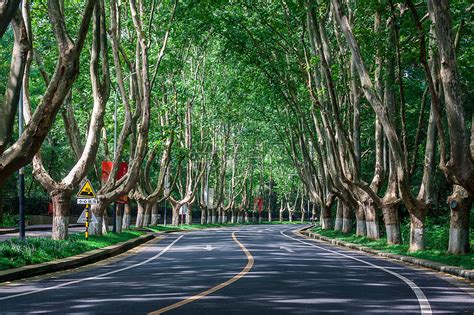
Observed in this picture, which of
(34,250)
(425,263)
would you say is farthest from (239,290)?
(425,263)

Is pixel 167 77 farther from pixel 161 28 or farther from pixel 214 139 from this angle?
pixel 214 139

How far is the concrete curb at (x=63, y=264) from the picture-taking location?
16211 mm

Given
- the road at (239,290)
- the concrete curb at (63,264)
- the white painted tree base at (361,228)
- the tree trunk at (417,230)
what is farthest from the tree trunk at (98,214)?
the white painted tree base at (361,228)

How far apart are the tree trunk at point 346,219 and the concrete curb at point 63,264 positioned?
18.0 metres

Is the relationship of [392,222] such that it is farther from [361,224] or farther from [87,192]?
[87,192]

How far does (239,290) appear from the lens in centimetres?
1322

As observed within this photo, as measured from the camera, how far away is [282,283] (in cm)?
1464

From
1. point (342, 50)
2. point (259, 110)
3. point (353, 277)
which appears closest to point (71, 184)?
point (353, 277)

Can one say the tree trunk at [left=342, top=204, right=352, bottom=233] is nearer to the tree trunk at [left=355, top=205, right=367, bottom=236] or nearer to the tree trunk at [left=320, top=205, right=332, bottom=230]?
the tree trunk at [left=355, top=205, right=367, bottom=236]

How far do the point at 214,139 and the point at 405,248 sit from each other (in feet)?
130

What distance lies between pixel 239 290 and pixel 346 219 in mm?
31721

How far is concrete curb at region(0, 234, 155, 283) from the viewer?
1621 centimetres

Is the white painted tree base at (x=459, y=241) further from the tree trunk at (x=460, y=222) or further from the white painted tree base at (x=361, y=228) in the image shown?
the white painted tree base at (x=361, y=228)

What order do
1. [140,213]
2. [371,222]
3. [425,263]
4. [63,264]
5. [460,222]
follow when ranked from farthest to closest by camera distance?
[140,213], [371,222], [460,222], [425,263], [63,264]
